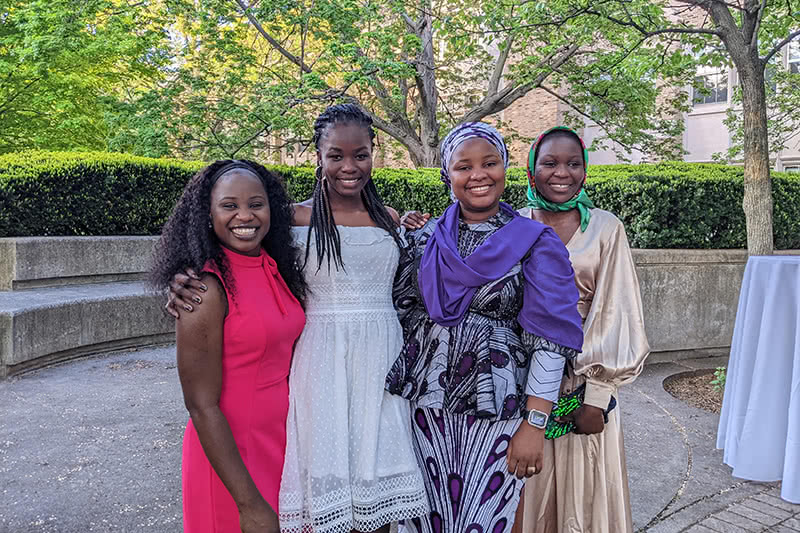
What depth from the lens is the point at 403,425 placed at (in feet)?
7.38

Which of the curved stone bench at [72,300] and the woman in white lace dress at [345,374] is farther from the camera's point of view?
the curved stone bench at [72,300]

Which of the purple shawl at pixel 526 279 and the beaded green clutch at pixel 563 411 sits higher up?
the purple shawl at pixel 526 279

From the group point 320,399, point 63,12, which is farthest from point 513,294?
point 63,12

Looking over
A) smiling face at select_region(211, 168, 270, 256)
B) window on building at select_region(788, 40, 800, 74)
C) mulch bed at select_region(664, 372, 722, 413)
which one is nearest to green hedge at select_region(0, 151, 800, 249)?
mulch bed at select_region(664, 372, 722, 413)

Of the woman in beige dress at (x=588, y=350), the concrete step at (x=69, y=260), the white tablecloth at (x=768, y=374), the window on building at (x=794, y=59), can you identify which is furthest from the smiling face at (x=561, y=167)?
the window on building at (x=794, y=59)

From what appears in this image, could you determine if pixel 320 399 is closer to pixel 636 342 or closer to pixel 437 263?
pixel 437 263

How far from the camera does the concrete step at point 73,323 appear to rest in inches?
224

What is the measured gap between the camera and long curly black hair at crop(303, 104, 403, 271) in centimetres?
239

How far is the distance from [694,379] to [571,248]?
4.82 m

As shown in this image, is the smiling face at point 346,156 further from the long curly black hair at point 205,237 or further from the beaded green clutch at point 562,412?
the beaded green clutch at point 562,412

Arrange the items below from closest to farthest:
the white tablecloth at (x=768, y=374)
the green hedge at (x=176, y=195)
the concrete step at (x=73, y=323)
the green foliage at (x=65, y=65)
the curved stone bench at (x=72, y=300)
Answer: the white tablecloth at (x=768, y=374), the concrete step at (x=73, y=323), the curved stone bench at (x=72, y=300), the green hedge at (x=176, y=195), the green foliage at (x=65, y=65)

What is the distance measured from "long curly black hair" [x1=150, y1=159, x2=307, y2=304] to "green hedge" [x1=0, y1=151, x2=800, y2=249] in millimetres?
5572

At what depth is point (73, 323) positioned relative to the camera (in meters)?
6.48

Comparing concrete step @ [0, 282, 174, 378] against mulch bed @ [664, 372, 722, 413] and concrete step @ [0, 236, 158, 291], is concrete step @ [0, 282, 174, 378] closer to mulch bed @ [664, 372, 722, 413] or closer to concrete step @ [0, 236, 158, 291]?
concrete step @ [0, 236, 158, 291]
